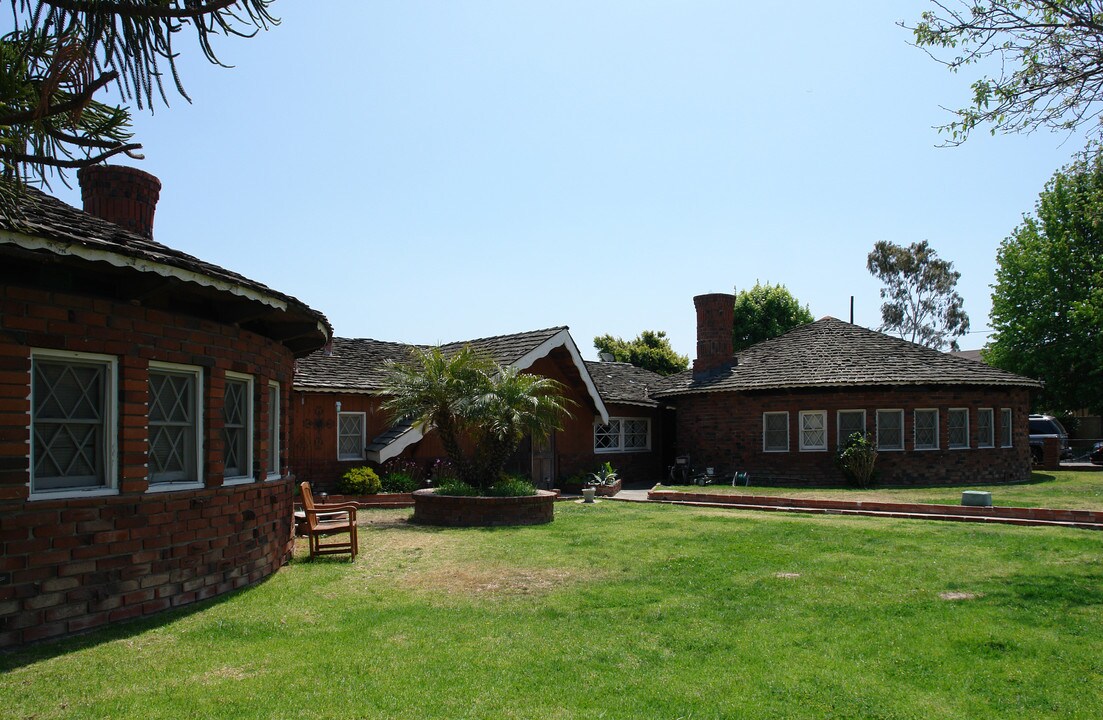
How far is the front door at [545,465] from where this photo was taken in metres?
23.4

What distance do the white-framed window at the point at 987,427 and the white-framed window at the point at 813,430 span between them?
4.67 m

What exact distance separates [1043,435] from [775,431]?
1453cm

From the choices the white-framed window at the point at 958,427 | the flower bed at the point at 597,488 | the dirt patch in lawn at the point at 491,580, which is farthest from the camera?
the white-framed window at the point at 958,427

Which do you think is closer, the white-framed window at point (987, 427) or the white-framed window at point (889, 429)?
the white-framed window at point (889, 429)

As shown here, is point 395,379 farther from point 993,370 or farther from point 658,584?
point 993,370

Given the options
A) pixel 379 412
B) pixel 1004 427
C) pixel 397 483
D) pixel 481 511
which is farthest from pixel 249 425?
pixel 1004 427

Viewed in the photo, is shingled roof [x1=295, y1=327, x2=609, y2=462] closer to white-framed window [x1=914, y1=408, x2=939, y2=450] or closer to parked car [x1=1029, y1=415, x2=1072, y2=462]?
white-framed window [x1=914, y1=408, x2=939, y2=450]

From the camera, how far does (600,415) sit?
79.5 feet

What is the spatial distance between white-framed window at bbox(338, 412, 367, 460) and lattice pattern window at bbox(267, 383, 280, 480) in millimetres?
9906

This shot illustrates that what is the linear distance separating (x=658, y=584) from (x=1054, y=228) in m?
34.7

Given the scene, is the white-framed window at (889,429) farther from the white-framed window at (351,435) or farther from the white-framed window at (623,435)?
the white-framed window at (351,435)

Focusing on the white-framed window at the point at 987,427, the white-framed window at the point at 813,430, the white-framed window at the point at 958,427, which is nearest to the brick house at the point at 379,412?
the white-framed window at the point at 813,430

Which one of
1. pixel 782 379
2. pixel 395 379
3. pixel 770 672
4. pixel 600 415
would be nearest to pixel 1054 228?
pixel 782 379

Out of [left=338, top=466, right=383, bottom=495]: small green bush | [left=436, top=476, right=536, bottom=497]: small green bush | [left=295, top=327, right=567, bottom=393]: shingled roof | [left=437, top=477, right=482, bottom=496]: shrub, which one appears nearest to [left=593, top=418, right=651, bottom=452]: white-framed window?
[left=295, top=327, right=567, bottom=393]: shingled roof
